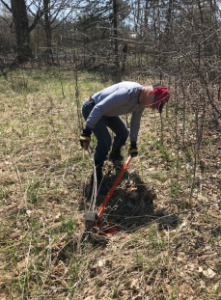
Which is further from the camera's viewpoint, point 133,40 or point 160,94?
point 133,40

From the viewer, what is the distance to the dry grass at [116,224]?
72.7 inches

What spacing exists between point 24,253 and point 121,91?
175 cm

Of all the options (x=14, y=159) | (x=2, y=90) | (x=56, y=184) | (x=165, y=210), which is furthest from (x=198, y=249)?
(x=2, y=90)

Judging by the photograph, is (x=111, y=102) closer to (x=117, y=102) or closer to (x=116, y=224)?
(x=117, y=102)

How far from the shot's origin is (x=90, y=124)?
2.48m

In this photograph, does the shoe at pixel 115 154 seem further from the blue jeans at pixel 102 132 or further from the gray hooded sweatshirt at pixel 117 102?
the gray hooded sweatshirt at pixel 117 102

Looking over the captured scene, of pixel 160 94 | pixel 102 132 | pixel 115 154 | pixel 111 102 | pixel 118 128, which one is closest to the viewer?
pixel 160 94

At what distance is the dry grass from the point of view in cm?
185

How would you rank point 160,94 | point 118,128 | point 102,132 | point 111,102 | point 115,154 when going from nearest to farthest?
1. point 160,94
2. point 111,102
3. point 102,132
4. point 118,128
5. point 115,154

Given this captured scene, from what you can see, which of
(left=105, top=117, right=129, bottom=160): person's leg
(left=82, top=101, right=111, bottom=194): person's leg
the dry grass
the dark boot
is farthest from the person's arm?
the dark boot

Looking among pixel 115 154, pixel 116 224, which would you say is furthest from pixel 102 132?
pixel 116 224

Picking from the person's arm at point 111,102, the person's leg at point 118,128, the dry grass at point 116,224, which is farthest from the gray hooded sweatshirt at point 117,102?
the dry grass at point 116,224

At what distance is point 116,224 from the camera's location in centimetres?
237

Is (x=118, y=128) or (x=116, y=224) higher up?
(x=118, y=128)
